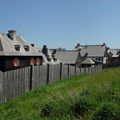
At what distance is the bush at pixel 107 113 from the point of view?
27.2 feet

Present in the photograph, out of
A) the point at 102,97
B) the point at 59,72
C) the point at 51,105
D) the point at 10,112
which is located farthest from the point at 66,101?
the point at 59,72

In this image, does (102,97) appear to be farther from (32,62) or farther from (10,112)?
(32,62)

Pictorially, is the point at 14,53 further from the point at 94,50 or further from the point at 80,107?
the point at 94,50

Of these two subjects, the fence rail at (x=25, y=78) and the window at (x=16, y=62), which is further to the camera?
the window at (x=16, y=62)

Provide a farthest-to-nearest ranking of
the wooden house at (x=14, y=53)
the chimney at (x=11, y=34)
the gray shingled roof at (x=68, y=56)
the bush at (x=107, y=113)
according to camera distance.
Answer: the gray shingled roof at (x=68, y=56), the chimney at (x=11, y=34), the wooden house at (x=14, y=53), the bush at (x=107, y=113)

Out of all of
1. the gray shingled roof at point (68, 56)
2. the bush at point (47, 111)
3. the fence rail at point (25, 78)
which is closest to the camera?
the bush at point (47, 111)

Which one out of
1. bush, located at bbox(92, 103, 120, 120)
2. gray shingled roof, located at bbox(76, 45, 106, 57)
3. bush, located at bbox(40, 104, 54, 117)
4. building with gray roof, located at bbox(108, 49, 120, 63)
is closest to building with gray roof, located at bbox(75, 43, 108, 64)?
gray shingled roof, located at bbox(76, 45, 106, 57)

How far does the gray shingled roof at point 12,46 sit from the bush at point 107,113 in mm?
26742

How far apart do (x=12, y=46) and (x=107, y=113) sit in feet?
99.6

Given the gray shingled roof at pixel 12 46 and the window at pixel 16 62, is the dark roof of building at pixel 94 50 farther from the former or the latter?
the window at pixel 16 62

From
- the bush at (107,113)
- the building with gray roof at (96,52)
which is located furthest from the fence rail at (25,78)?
the building with gray roof at (96,52)

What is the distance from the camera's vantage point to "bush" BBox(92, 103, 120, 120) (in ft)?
27.2

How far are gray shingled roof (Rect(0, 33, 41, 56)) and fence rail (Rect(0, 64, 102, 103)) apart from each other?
30.5 ft

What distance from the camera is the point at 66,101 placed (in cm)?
999
